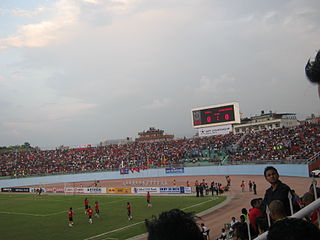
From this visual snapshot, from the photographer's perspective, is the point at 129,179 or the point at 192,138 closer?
the point at 129,179

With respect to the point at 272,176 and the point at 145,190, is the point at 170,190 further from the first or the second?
the point at 272,176

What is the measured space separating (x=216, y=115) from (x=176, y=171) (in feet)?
48.6

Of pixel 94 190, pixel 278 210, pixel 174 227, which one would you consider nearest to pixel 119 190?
pixel 94 190

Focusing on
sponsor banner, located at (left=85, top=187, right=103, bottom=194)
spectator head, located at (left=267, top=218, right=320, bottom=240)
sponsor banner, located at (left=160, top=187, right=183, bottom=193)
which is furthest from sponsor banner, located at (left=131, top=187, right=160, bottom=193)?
spectator head, located at (left=267, top=218, right=320, bottom=240)

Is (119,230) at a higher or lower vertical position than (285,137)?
lower

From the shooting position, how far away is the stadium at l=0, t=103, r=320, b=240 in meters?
28.0

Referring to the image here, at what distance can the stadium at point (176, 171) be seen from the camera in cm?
2803

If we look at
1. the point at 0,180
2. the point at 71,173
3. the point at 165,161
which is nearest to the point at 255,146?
the point at 165,161

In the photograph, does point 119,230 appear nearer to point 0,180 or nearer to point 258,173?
point 258,173

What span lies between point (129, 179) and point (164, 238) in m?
58.0

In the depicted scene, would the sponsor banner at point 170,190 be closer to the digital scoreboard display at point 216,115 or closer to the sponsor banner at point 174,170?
the sponsor banner at point 174,170

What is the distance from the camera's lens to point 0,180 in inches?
2474

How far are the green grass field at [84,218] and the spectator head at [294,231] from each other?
1654cm

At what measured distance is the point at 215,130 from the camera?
6394cm
